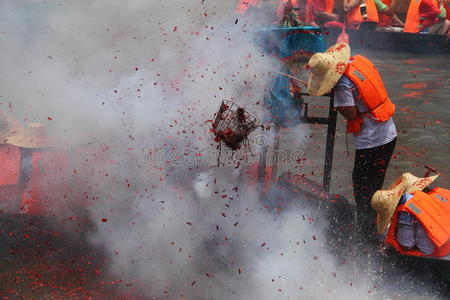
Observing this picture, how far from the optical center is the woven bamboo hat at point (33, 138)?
4.71m

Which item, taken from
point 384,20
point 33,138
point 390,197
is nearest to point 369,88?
point 390,197

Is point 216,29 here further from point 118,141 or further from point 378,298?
point 378,298

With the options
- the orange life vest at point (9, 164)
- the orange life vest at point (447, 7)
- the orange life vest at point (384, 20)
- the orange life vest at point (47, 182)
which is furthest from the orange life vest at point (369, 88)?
the orange life vest at point (447, 7)

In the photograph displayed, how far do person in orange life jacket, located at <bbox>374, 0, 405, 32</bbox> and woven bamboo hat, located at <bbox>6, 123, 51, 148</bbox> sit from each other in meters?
8.81

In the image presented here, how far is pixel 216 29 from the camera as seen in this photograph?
4480mm

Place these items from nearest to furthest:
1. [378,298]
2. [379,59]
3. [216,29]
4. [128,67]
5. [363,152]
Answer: [378,298], [363,152], [216,29], [128,67], [379,59]

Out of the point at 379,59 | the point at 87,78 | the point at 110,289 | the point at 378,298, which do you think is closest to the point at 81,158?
the point at 87,78

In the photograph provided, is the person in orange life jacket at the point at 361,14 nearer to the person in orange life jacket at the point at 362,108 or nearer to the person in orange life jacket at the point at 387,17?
the person in orange life jacket at the point at 387,17

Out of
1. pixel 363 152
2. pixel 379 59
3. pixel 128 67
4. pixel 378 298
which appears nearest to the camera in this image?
pixel 378 298

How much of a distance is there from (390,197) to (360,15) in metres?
8.10

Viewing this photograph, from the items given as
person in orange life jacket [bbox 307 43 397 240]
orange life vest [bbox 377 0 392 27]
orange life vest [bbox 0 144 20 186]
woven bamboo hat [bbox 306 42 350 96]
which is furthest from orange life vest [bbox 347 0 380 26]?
orange life vest [bbox 0 144 20 186]

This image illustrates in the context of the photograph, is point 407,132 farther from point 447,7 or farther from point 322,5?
point 447,7

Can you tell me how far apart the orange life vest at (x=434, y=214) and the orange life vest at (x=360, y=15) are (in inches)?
308

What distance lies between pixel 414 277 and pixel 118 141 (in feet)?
9.51
